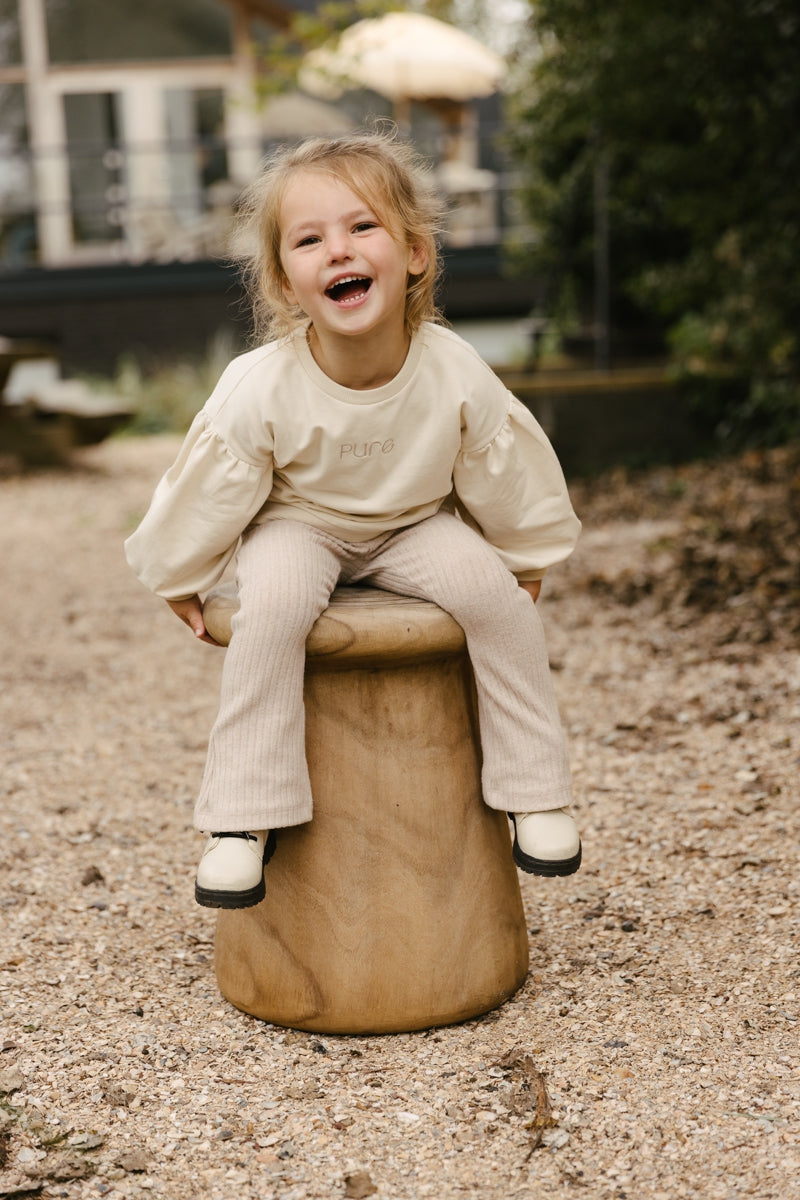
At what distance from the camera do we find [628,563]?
5664 mm

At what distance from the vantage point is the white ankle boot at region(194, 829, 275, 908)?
2.01 meters

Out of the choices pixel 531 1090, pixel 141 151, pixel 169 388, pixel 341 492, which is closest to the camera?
pixel 531 1090

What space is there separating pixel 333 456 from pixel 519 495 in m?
0.36

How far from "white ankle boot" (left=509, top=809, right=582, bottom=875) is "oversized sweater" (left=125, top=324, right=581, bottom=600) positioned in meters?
0.53

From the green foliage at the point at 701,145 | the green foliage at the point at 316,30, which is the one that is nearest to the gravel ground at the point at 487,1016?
the green foliage at the point at 701,145

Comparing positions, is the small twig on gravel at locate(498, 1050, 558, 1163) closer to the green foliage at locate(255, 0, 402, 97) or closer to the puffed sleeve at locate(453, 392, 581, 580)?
the puffed sleeve at locate(453, 392, 581, 580)

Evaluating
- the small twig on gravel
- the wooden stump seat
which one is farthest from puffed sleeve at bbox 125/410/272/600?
the small twig on gravel

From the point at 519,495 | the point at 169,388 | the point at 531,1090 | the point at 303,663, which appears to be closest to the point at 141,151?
the point at 169,388

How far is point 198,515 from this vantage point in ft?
7.30

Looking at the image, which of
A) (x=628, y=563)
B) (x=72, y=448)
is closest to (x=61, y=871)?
(x=628, y=563)

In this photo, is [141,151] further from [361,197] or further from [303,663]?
[303,663]

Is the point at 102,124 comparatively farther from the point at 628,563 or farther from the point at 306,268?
the point at 306,268

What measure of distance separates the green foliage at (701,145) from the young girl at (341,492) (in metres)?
3.62

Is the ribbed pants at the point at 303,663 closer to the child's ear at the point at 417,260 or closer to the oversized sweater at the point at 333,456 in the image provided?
the oversized sweater at the point at 333,456
